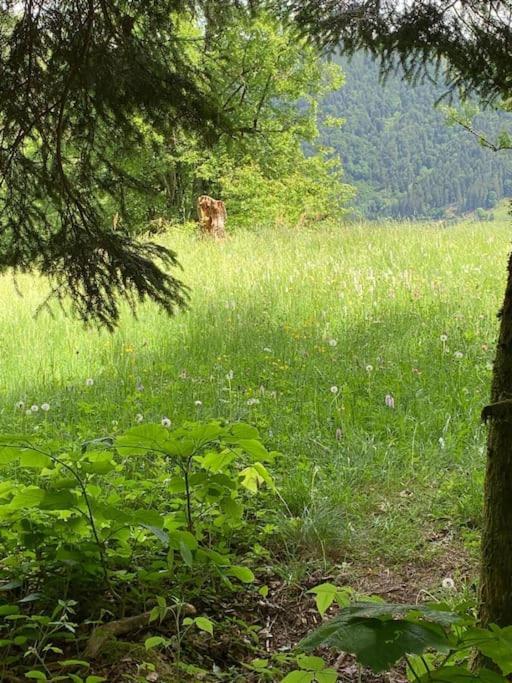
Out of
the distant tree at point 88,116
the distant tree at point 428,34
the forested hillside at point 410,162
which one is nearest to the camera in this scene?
the distant tree at point 88,116

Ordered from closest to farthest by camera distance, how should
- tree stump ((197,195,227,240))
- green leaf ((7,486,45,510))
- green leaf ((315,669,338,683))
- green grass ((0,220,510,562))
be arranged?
1. green leaf ((315,669,338,683))
2. green leaf ((7,486,45,510))
3. green grass ((0,220,510,562))
4. tree stump ((197,195,227,240))

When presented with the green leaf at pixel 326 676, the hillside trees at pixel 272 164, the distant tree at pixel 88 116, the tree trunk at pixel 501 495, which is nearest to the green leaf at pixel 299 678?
the green leaf at pixel 326 676

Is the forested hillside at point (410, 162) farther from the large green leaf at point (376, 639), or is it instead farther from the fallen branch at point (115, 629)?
the large green leaf at point (376, 639)

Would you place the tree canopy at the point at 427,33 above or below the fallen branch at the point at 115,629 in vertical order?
above

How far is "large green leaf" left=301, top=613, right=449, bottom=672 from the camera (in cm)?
98

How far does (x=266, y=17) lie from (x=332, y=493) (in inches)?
105

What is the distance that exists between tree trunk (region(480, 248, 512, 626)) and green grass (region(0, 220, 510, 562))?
4.18 ft

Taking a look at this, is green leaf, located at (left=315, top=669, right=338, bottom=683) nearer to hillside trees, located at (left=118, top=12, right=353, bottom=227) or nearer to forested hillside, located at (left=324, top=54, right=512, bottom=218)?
hillside trees, located at (left=118, top=12, right=353, bottom=227)

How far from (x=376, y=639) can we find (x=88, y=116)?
2.84 metres

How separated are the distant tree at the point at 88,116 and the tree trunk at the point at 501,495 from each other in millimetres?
1872

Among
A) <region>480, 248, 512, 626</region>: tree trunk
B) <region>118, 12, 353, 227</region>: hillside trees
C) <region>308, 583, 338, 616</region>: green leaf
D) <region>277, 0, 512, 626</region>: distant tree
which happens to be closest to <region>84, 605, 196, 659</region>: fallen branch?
<region>308, 583, 338, 616</region>: green leaf


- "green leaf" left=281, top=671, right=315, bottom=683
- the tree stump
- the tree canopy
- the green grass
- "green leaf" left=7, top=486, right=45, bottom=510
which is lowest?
the green grass

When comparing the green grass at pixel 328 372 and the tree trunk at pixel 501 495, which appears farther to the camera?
the green grass at pixel 328 372

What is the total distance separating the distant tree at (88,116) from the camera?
3.06m
